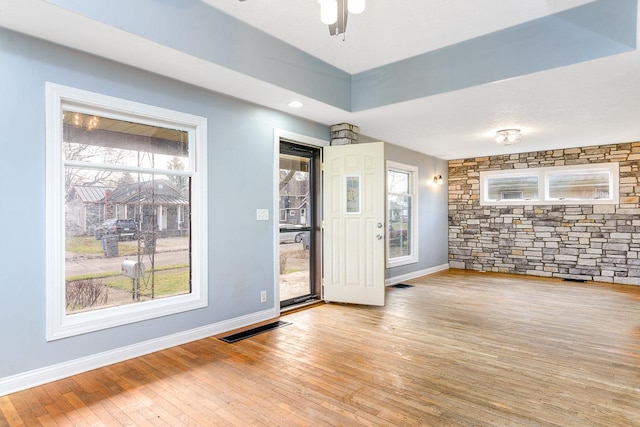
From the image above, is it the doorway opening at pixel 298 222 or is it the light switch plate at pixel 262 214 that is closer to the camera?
the light switch plate at pixel 262 214

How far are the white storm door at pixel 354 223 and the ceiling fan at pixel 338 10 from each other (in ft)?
8.42

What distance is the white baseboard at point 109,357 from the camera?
7.84ft

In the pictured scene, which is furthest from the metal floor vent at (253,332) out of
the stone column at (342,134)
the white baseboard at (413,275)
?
the stone column at (342,134)

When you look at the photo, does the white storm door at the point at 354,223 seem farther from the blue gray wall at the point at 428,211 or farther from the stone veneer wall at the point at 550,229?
the stone veneer wall at the point at 550,229

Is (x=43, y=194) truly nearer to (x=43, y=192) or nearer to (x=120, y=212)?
(x=43, y=192)

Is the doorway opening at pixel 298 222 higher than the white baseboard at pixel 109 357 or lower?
higher

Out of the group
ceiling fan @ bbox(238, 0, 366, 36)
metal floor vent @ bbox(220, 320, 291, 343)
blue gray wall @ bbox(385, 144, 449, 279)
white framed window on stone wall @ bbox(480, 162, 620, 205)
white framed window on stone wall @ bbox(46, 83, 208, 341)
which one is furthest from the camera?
blue gray wall @ bbox(385, 144, 449, 279)

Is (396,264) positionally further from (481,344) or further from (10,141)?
(10,141)

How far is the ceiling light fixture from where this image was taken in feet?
6.15

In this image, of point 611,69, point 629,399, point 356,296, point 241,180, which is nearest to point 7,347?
point 241,180

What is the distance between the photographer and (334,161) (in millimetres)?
4762

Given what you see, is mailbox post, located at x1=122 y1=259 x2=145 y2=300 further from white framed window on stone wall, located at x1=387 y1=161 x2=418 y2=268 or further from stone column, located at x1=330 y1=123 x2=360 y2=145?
white framed window on stone wall, located at x1=387 y1=161 x2=418 y2=268

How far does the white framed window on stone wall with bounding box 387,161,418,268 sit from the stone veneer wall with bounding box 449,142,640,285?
1671mm

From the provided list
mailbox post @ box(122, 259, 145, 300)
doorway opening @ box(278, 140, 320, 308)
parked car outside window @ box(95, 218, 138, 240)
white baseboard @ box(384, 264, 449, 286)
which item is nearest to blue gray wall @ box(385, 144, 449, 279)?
white baseboard @ box(384, 264, 449, 286)
